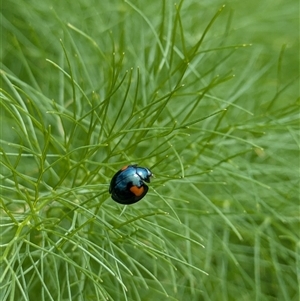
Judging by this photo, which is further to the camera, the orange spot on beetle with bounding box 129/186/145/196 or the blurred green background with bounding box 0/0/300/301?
the blurred green background with bounding box 0/0/300/301

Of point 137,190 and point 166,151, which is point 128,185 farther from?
point 166,151

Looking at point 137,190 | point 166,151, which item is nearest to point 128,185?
point 137,190

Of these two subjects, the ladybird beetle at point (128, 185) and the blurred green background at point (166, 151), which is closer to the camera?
the ladybird beetle at point (128, 185)

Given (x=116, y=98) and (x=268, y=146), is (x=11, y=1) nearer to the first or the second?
(x=116, y=98)

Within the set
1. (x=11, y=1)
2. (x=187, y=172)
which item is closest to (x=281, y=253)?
(x=187, y=172)

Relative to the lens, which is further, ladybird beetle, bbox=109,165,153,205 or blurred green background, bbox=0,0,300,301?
blurred green background, bbox=0,0,300,301
